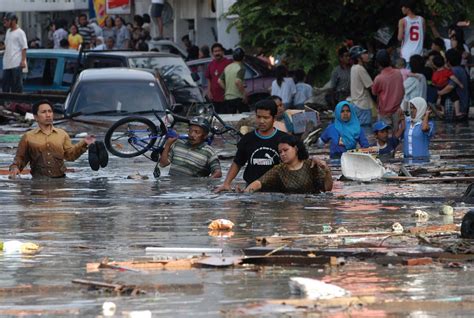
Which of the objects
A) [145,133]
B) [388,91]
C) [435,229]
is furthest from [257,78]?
[435,229]

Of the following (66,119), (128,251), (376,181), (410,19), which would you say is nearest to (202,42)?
(410,19)

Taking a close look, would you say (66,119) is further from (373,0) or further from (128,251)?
(128,251)

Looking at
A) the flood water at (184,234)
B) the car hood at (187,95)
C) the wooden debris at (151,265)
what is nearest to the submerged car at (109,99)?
the flood water at (184,234)

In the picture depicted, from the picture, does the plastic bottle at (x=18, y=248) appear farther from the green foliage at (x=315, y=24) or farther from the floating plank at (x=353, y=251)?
the green foliage at (x=315, y=24)

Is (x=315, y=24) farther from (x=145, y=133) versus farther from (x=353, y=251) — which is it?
(x=353, y=251)

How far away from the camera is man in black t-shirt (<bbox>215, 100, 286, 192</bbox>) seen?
53.3 feet

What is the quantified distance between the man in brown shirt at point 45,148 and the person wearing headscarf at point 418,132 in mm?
4440

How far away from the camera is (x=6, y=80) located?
105 ft

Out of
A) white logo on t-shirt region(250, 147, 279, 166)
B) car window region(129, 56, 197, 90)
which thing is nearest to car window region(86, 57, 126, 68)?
car window region(129, 56, 197, 90)

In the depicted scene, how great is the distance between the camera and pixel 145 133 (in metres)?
21.1

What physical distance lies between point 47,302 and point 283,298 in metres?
1.41

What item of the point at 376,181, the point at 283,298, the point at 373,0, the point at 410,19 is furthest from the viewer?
the point at 373,0

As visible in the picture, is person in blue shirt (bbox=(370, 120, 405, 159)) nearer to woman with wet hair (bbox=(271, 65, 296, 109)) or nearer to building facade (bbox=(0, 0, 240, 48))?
woman with wet hair (bbox=(271, 65, 296, 109))

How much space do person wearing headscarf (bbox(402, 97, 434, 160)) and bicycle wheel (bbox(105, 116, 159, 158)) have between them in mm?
3217
